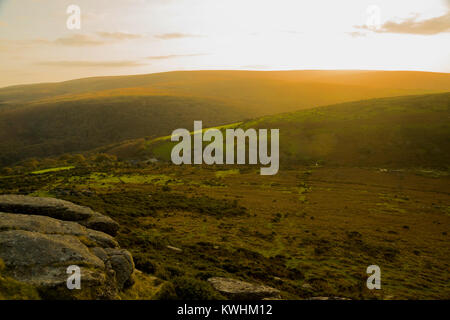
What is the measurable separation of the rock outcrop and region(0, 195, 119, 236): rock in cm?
193

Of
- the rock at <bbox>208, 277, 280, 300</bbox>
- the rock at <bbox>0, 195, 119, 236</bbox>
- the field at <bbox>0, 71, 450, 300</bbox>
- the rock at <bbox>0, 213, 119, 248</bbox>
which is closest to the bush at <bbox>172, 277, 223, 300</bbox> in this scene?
the field at <bbox>0, 71, 450, 300</bbox>

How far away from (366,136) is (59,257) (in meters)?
54.8

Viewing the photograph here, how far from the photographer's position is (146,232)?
19.4 metres

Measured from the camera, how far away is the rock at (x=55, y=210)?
13719 millimetres

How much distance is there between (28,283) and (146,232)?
1106cm

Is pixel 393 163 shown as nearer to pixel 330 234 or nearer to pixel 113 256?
pixel 330 234

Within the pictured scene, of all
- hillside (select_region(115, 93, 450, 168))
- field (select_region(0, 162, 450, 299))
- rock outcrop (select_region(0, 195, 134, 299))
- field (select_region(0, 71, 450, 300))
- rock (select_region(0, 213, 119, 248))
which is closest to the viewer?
rock outcrop (select_region(0, 195, 134, 299))

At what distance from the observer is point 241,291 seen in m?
11.1

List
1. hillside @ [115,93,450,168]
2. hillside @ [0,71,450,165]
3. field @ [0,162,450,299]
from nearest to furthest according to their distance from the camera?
field @ [0,162,450,299]
hillside @ [115,93,450,168]
hillside @ [0,71,450,165]

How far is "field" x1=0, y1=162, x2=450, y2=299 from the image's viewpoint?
14.0 meters

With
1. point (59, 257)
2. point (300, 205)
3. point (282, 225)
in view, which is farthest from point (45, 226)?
point (300, 205)

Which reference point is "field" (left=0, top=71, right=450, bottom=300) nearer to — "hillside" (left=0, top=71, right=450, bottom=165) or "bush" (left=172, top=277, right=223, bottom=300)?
"bush" (left=172, top=277, right=223, bottom=300)

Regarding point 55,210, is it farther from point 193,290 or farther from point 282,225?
point 282,225
